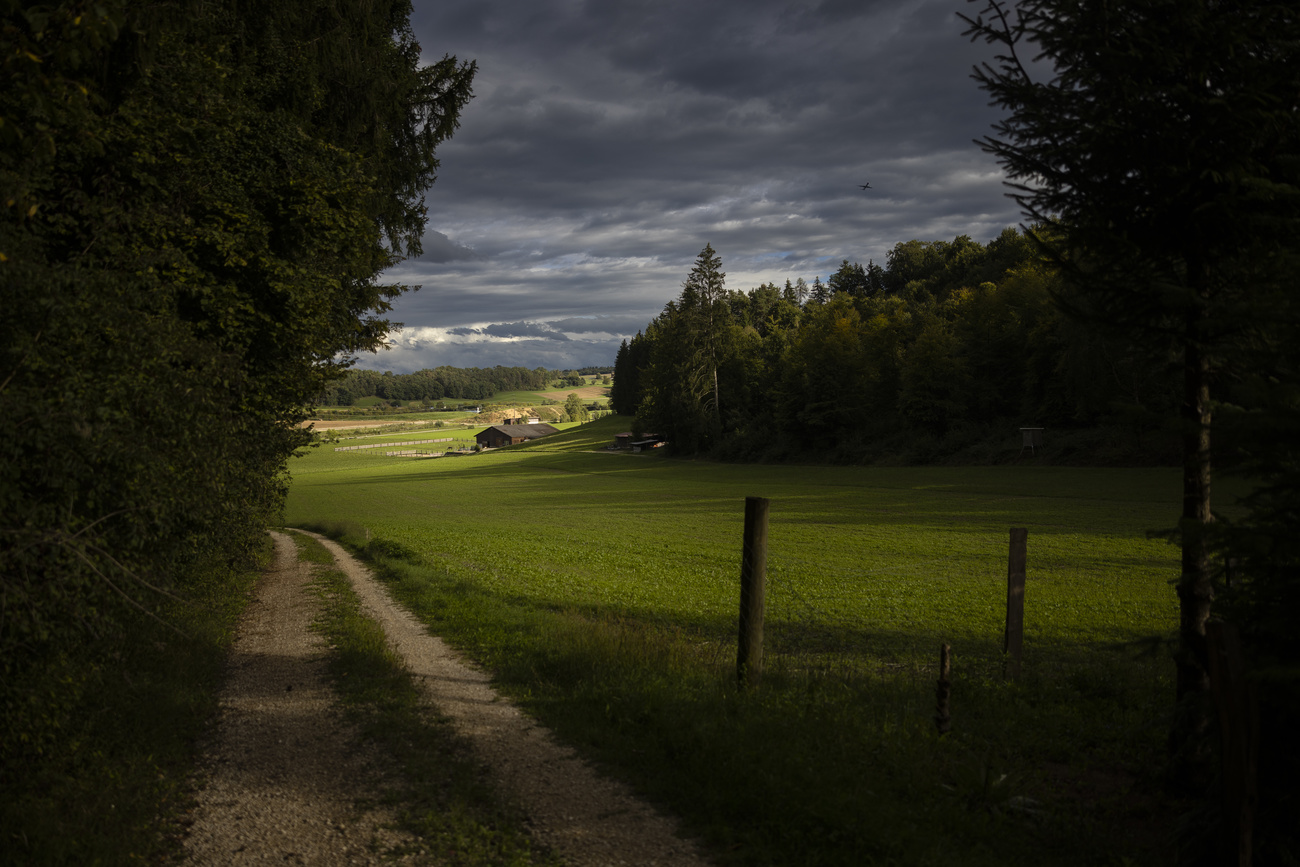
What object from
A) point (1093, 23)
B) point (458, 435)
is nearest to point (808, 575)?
point (1093, 23)

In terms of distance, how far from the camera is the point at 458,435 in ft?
559

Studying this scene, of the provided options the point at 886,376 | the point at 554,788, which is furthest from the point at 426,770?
the point at 886,376

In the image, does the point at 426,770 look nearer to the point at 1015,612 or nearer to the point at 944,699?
the point at 944,699

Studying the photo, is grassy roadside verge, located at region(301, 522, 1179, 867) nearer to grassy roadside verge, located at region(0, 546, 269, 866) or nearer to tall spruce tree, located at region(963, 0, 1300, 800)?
tall spruce tree, located at region(963, 0, 1300, 800)

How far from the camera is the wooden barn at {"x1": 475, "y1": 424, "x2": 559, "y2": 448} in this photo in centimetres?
14238

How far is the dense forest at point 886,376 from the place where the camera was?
61044 mm

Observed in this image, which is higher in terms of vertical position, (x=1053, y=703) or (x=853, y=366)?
(x=853, y=366)

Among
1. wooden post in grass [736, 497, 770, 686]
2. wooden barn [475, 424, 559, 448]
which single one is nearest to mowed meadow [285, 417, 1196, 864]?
wooden post in grass [736, 497, 770, 686]

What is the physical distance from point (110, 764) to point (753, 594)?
612cm

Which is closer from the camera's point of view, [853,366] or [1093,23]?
[1093,23]

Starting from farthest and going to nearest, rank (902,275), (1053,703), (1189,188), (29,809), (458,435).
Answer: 1. (458,435)
2. (902,275)
3. (1053,703)
4. (1189,188)
5. (29,809)

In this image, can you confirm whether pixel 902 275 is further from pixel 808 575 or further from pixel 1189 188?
pixel 1189 188

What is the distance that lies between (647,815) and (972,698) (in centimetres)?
475

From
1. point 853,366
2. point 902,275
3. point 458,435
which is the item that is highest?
point 902,275
